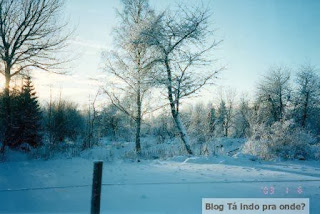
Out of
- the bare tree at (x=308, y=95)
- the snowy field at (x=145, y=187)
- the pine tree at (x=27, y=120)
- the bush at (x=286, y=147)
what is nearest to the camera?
the snowy field at (x=145, y=187)

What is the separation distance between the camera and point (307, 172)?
6621 millimetres

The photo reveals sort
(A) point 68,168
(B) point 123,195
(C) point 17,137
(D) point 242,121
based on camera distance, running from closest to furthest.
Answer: (B) point 123,195 → (A) point 68,168 → (C) point 17,137 → (D) point 242,121

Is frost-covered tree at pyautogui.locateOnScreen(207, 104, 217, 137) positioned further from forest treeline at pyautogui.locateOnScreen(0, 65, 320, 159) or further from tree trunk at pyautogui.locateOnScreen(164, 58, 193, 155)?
tree trunk at pyautogui.locateOnScreen(164, 58, 193, 155)

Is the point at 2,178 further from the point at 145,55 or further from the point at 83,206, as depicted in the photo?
the point at 145,55

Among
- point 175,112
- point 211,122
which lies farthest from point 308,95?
point 175,112

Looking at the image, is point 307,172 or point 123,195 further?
point 307,172

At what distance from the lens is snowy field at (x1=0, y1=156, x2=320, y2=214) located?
13.6 ft

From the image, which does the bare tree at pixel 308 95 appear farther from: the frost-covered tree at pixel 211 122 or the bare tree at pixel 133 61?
the bare tree at pixel 133 61

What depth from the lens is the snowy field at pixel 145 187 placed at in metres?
4.16

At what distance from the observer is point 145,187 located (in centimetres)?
507

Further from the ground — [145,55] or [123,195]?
[145,55]

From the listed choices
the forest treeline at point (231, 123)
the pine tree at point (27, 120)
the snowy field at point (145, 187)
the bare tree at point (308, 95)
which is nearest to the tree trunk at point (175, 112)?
the forest treeline at point (231, 123)

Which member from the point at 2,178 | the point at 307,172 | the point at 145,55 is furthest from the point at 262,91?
the point at 2,178

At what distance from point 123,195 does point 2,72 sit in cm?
1030
